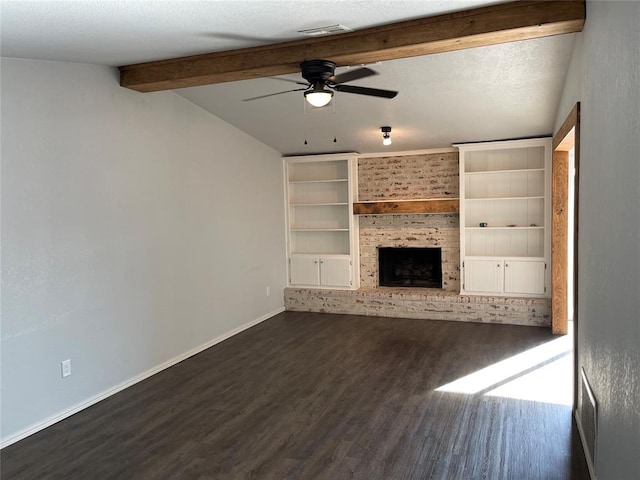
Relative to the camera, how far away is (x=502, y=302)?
655cm

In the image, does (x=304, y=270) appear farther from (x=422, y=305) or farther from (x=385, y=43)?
(x=385, y=43)

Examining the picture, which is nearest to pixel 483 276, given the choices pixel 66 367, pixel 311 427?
pixel 311 427

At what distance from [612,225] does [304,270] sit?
18.8 ft

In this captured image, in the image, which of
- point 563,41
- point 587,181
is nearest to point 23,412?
point 587,181

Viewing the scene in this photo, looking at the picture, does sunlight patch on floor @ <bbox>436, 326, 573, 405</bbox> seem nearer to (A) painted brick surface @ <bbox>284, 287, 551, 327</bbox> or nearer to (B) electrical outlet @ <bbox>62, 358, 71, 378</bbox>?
(A) painted brick surface @ <bbox>284, 287, 551, 327</bbox>

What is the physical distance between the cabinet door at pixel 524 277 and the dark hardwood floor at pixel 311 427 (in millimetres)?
1295

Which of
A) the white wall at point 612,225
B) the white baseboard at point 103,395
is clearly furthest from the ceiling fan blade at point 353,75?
the white baseboard at point 103,395

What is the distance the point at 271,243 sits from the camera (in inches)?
289

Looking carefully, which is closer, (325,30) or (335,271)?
(325,30)

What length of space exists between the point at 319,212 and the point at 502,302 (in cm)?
303

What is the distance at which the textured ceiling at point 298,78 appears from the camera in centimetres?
285

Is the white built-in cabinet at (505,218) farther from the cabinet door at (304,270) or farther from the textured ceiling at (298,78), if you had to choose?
the cabinet door at (304,270)

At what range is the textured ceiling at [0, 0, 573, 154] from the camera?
2854 millimetres

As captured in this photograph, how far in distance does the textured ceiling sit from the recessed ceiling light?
59 mm
